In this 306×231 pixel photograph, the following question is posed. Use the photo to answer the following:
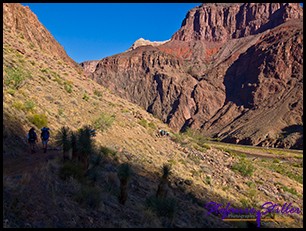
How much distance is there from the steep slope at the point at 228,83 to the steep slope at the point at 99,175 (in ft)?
288

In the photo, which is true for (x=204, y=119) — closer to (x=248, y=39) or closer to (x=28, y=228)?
(x=248, y=39)

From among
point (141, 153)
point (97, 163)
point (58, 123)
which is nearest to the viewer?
point (97, 163)

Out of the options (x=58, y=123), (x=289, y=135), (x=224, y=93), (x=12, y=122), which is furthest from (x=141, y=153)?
(x=224, y=93)

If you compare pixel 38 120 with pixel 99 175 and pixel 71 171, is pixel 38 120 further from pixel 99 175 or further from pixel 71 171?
pixel 71 171

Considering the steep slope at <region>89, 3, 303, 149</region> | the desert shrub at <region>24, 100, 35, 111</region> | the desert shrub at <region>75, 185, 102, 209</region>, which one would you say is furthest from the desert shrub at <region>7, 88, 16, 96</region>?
the steep slope at <region>89, 3, 303, 149</region>

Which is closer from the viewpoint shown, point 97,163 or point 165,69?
point 97,163

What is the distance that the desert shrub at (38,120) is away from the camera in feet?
47.0

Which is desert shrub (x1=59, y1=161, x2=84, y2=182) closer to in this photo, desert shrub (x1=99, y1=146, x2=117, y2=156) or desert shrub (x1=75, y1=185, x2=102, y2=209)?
desert shrub (x1=75, y1=185, x2=102, y2=209)

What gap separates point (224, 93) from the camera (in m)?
157

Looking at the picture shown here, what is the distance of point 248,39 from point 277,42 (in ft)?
144

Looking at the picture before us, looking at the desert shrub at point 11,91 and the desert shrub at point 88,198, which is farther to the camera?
the desert shrub at point 11,91

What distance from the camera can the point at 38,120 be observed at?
1451 centimetres

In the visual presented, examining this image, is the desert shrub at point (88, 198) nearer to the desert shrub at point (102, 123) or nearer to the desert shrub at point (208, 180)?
the desert shrub at point (102, 123)
